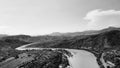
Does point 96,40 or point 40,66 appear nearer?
point 40,66

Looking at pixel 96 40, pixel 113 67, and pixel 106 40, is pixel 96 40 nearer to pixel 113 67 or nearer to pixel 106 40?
pixel 106 40

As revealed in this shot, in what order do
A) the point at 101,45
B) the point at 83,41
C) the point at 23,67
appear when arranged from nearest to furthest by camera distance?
the point at 23,67 < the point at 101,45 < the point at 83,41

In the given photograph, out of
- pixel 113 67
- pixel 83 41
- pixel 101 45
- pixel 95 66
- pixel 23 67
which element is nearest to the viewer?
pixel 23 67

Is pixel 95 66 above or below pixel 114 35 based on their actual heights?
below

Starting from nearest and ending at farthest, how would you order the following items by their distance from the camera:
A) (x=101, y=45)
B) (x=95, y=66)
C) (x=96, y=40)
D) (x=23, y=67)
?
(x=23, y=67) < (x=95, y=66) < (x=101, y=45) < (x=96, y=40)

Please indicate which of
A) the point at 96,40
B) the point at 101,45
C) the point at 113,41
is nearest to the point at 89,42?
the point at 96,40

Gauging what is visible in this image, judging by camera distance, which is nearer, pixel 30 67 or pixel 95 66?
pixel 30 67

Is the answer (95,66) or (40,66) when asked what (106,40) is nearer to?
(95,66)

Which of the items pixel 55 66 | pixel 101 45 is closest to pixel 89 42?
pixel 101 45

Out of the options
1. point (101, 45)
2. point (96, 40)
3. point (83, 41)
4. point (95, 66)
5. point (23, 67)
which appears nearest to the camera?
point (23, 67)
